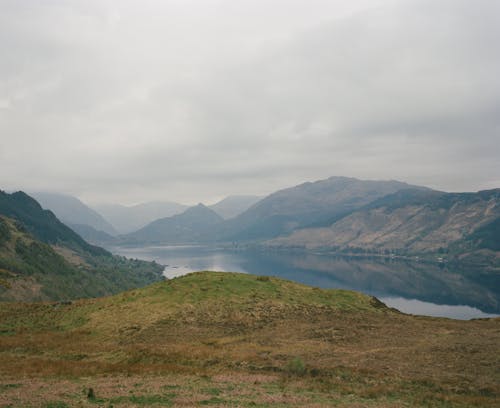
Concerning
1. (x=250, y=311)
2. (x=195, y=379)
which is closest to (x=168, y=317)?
(x=250, y=311)

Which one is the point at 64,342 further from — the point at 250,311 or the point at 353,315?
the point at 353,315

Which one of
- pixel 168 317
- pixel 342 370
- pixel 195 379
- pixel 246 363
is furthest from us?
pixel 168 317

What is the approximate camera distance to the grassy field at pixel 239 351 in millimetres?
26078

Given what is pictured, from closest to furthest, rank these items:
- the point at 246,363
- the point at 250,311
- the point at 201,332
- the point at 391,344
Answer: the point at 246,363
the point at 391,344
the point at 201,332
the point at 250,311

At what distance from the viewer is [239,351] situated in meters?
39.9

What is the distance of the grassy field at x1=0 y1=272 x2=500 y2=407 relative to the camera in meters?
26.1

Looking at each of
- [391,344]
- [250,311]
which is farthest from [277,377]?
[250,311]

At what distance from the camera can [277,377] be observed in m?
31.4

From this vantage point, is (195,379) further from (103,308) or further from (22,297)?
(22,297)

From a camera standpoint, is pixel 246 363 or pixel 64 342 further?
pixel 64 342

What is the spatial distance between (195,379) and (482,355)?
91.4ft

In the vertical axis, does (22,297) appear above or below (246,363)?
below

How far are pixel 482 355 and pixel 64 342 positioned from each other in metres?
45.2

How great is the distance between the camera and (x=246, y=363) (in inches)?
1410
